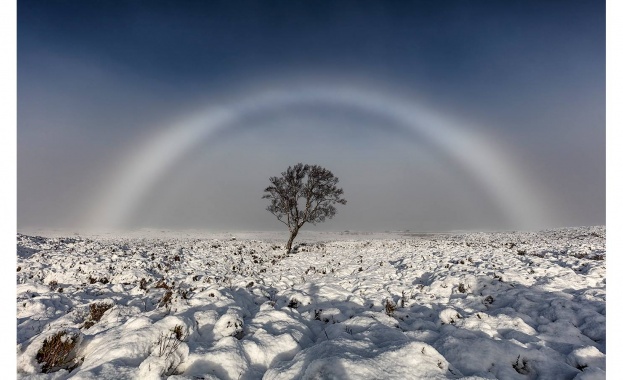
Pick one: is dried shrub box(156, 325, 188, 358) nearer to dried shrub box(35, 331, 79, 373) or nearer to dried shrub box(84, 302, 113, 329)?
dried shrub box(35, 331, 79, 373)

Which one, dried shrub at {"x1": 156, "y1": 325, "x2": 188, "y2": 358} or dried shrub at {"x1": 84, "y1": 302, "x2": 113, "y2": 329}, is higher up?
dried shrub at {"x1": 156, "y1": 325, "x2": 188, "y2": 358}

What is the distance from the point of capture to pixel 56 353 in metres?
4.00

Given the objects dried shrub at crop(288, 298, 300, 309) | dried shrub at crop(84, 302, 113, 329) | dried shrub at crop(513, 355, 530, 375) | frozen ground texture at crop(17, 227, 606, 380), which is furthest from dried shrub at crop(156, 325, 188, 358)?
dried shrub at crop(513, 355, 530, 375)

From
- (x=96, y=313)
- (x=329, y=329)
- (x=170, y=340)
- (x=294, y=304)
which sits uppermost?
(x=170, y=340)

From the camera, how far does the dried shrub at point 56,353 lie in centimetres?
389

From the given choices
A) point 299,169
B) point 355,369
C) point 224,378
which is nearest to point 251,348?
point 224,378

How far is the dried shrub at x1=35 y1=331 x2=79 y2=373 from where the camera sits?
3.89 m

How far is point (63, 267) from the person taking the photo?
1153 centimetres

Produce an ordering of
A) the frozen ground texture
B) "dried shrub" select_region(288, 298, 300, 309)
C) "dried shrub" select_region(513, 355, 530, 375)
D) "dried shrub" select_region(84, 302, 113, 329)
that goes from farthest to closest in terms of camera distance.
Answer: "dried shrub" select_region(288, 298, 300, 309), "dried shrub" select_region(84, 302, 113, 329), "dried shrub" select_region(513, 355, 530, 375), the frozen ground texture

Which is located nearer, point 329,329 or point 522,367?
point 522,367

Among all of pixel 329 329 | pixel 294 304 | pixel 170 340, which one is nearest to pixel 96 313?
pixel 170 340

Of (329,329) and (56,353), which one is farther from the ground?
(56,353)

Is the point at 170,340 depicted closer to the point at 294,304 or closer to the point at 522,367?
the point at 294,304
